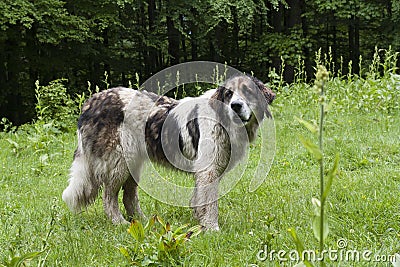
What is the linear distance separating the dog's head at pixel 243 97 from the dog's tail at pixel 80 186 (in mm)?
1401

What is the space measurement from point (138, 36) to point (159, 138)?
1304cm

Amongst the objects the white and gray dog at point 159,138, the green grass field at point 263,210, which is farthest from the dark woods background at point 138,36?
the white and gray dog at point 159,138

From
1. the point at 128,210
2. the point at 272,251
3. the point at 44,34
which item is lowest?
the point at 128,210

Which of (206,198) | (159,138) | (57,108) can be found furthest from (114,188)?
(57,108)

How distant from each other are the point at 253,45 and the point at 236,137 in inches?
589

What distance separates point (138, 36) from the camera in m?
16.8

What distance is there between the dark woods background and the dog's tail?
8733mm

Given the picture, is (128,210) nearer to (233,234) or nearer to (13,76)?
(233,234)

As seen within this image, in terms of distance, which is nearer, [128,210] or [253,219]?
[253,219]

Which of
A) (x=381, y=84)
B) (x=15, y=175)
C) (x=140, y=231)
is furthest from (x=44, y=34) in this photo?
(x=140, y=231)

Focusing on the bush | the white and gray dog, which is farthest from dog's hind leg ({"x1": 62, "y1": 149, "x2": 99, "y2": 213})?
the bush

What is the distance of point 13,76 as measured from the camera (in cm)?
1580

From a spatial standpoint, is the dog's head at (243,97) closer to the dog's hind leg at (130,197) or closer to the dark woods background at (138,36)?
the dog's hind leg at (130,197)

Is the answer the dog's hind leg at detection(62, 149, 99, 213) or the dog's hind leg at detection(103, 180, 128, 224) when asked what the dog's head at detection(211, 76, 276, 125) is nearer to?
the dog's hind leg at detection(103, 180, 128, 224)
